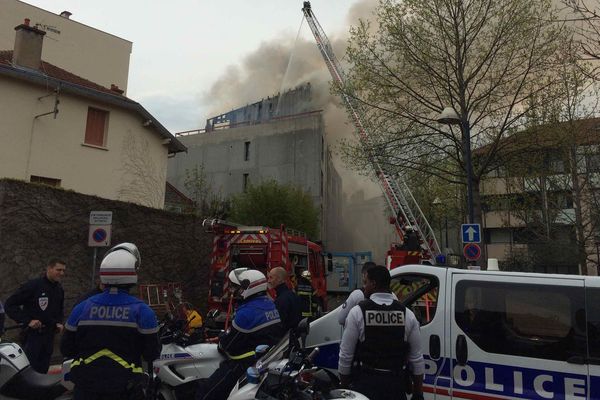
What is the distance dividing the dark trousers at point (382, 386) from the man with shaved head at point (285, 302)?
1.96 metres

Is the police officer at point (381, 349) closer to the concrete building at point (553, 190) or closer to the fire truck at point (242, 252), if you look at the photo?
the fire truck at point (242, 252)

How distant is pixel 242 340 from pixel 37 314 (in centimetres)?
348

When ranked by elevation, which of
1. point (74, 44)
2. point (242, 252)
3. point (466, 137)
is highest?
point (74, 44)

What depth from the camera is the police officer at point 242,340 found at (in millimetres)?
3756

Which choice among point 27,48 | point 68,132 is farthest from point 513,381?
point 27,48

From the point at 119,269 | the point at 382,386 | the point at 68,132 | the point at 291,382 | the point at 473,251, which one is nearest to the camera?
the point at 291,382

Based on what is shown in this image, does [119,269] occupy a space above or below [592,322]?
above

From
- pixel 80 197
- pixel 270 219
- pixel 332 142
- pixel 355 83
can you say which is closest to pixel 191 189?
pixel 270 219

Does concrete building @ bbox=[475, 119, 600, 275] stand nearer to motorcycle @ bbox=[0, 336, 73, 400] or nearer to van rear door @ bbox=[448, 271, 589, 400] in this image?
van rear door @ bbox=[448, 271, 589, 400]

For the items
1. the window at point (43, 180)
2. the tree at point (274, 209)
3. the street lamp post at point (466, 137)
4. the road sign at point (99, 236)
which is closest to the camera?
the road sign at point (99, 236)

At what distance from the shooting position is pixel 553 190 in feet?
72.8

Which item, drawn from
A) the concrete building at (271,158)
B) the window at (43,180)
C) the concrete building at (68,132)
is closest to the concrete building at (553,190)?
the concrete building at (68,132)

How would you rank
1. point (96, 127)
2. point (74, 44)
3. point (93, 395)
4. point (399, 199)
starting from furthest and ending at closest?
point (74, 44) → point (399, 199) → point (96, 127) → point (93, 395)

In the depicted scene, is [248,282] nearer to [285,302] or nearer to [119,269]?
[119,269]
